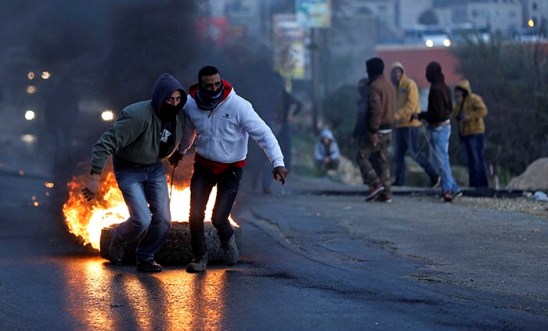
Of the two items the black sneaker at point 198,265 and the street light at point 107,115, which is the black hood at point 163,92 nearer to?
the black sneaker at point 198,265

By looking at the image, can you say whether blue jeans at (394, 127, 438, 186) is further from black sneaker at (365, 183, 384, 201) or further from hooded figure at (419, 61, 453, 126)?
hooded figure at (419, 61, 453, 126)

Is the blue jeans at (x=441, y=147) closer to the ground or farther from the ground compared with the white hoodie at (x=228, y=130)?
closer to the ground

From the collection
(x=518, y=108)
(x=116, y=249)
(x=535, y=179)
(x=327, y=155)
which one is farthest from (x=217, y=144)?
(x=518, y=108)

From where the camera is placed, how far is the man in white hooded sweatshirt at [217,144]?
27.7 feet

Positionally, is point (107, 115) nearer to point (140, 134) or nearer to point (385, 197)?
point (385, 197)

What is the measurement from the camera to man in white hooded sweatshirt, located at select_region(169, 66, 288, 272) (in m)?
8.44

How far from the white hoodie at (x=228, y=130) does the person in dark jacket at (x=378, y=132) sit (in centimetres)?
532

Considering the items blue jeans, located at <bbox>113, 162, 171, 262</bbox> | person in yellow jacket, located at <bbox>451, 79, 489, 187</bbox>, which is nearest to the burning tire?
blue jeans, located at <bbox>113, 162, 171, 262</bbox>

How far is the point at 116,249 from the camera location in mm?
8953

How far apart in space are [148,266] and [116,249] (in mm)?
450

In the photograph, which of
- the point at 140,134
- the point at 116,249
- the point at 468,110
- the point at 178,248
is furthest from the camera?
the point at 468,110

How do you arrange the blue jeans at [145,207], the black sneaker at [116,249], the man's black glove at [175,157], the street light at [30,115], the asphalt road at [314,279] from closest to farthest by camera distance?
1. the asphalt road at [314,279]
2. the blue jeans at [145,207]
3. the man's black glove at [175,157]
4. the black sneaker at [116,249]
5. the street light at [30,115]

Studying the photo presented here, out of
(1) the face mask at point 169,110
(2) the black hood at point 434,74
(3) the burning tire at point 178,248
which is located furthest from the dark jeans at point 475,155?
(1) the face mask at point 169,110

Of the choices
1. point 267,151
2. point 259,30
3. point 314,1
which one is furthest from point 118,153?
point 314,1
